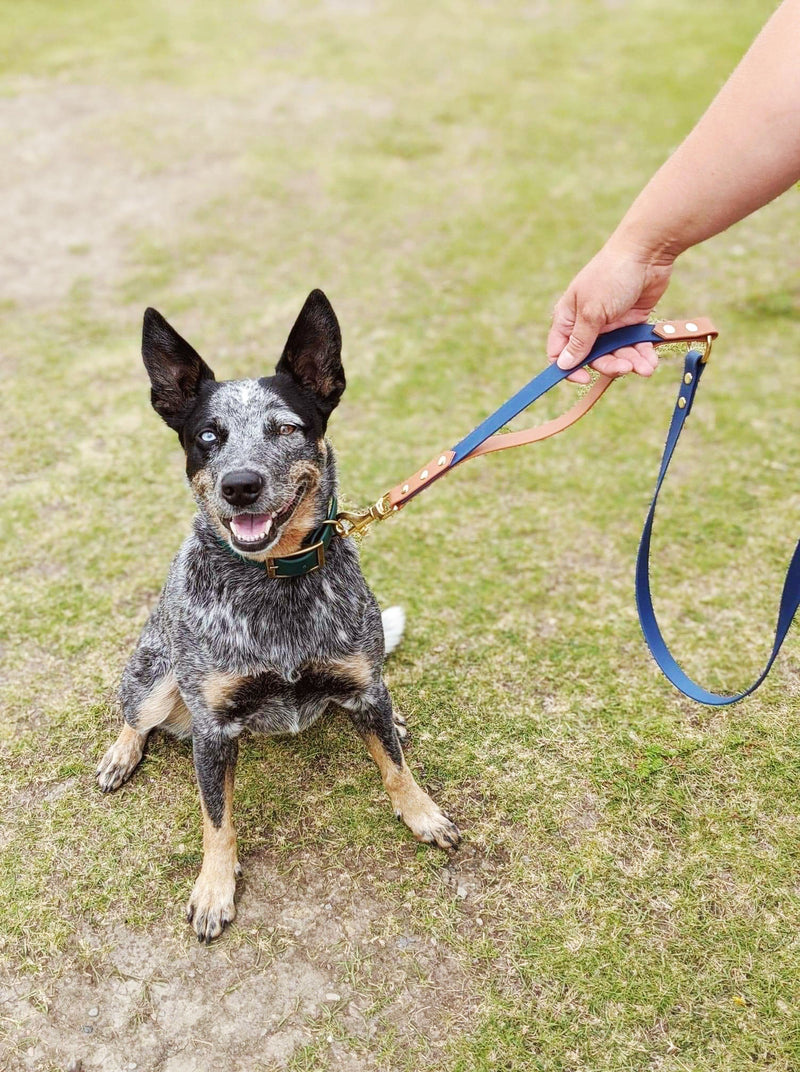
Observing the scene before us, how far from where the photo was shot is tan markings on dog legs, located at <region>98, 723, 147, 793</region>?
12.0 ft

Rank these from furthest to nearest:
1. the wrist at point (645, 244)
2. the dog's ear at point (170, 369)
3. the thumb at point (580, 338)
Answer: the dog's ear at point (170, 369) < the thumb at point (580, 338) < the wrist at point (645, 244)

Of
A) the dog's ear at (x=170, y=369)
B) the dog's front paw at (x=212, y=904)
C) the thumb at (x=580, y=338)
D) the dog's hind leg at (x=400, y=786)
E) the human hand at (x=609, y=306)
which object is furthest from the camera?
the dog's hind leg at (x=400, y=786)

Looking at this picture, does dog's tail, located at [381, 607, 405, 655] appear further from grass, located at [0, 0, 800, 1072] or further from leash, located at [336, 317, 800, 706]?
leash, located at [336, 317, 800, 706]

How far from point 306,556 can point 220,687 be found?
0.56m

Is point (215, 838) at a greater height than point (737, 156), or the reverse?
point (737, 156)

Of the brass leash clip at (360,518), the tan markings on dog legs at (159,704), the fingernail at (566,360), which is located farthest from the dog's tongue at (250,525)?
the fingernail at (566,360)

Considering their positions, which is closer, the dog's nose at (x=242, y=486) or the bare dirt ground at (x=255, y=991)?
the dog's nose at (x=242, y=486)

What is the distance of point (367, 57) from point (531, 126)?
12.0ft

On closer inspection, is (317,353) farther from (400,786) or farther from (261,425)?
(400,786)

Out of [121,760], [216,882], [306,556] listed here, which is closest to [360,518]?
[306,556]

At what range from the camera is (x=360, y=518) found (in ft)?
10.3

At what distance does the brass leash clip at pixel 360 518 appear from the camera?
307 cm

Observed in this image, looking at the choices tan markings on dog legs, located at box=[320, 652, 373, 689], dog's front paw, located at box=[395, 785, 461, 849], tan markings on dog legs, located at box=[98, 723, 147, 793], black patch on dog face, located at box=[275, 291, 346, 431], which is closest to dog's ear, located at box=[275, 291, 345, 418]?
black patch on dog face, located at box=[275, 291, 346, 431]

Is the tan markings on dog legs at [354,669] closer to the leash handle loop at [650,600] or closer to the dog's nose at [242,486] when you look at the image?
the dog's nose at [242,486]
